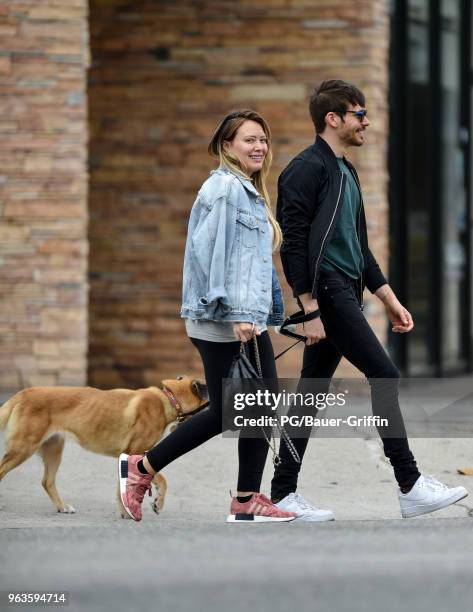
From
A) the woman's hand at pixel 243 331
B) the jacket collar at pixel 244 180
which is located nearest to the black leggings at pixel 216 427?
the woman's hand at pixel 243 331

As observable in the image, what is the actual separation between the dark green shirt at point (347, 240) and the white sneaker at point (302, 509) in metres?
1.07

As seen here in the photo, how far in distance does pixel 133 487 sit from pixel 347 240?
1.48 meters

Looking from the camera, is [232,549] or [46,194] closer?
[232,549]

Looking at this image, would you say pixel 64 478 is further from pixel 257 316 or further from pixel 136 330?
pixel 136 330

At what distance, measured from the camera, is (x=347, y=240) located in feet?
23.0

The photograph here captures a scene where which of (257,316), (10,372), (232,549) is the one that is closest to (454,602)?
(232,549)

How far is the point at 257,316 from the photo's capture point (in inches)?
266

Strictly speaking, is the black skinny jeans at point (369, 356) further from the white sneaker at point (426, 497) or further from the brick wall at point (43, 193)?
the brick wall at point (43, 193)

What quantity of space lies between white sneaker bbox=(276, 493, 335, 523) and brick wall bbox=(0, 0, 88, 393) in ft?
12.6

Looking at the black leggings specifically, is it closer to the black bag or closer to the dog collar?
the black bag

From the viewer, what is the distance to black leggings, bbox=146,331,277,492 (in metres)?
6.86

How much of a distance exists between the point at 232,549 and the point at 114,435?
139 centimetres

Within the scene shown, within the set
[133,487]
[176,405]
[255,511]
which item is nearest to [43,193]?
[176,405]

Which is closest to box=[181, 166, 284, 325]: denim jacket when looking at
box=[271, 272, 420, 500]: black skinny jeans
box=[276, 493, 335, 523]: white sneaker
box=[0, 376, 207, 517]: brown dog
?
box=[271, 272, 420, 500]: black skinny jeans
